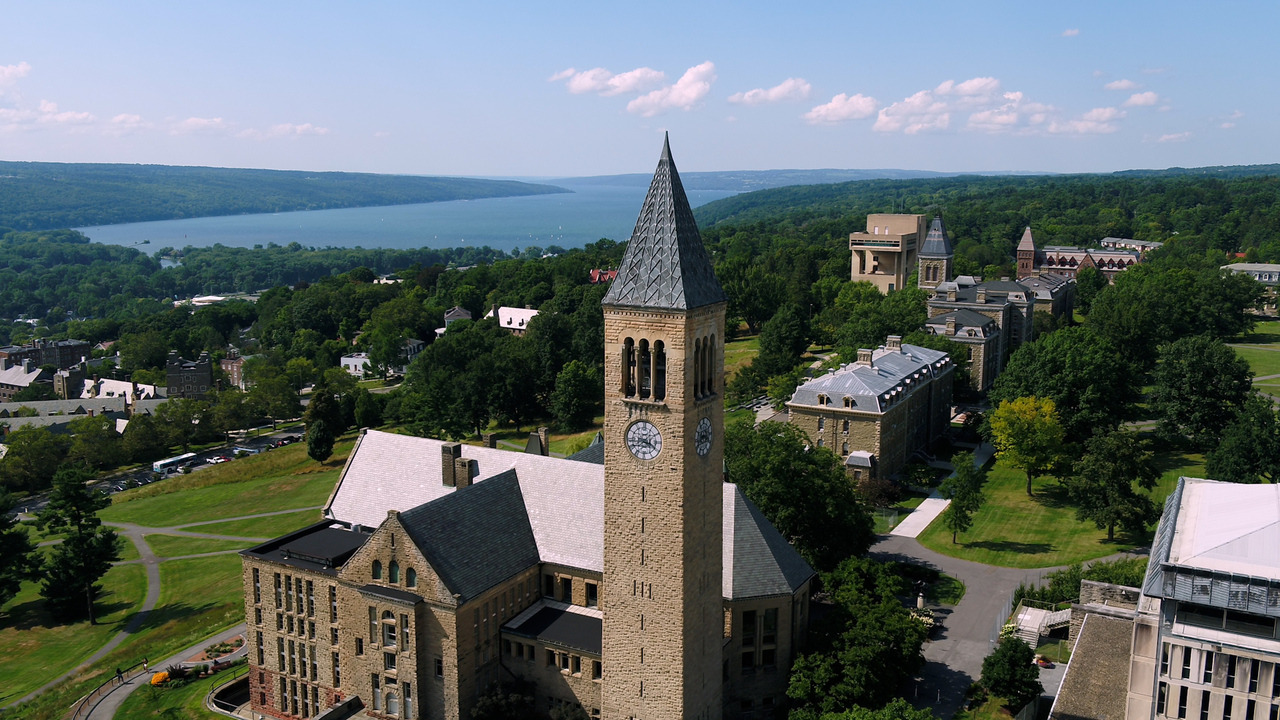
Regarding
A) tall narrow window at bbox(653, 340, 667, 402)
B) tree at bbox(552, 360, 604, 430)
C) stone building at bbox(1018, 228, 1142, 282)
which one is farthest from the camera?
stone building at bbox(1018, 228, 1142, 282)

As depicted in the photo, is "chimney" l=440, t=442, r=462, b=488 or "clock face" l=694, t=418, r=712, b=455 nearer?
"clock face" l=694, t=418, r=712, b=455

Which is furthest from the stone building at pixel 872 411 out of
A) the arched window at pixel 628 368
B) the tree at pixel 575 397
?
the arched window at pixel 628 368

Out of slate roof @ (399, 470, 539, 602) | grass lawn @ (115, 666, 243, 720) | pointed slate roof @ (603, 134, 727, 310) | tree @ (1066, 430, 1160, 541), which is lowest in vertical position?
grass lawn @ (115, 666, 243, 720)

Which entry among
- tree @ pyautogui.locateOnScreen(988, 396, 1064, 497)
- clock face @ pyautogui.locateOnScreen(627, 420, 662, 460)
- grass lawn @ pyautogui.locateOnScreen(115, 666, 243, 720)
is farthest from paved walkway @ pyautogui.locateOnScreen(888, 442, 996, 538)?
grass lawn @ pyautogui.locateOnScreen(115, 666, 243, 720)

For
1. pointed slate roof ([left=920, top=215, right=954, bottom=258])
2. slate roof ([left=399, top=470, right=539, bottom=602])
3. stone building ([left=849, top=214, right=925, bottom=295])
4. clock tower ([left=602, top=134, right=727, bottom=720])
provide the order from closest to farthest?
1. clock tower ([left=602, top=134, right=727, bottom=720])
2. slate roof ([left=399, top=470, right=539, bottom=602])
3. pointed slate roof ([left=920, top=215, right=954, bottom=258])
4. stone building ([left=849, top=214, right=925, bottom=295])

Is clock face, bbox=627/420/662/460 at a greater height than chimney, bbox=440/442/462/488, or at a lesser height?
greater

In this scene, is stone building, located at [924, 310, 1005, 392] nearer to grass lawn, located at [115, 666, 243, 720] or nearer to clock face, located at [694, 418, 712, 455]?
clock face, located at [694, 418, 712, 455]
